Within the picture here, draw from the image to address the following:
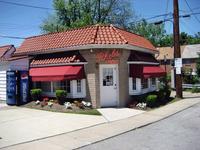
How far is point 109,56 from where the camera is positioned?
18.4 m

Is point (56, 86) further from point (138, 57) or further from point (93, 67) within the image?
point (138, 57)

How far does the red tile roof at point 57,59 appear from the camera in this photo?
1855 cm

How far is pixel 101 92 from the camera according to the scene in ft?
60.2

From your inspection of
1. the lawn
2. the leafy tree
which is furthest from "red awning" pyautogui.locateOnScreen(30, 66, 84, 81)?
the leafy tree

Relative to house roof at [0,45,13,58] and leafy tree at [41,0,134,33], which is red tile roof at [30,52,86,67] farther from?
leafy tree at [41,0,134,33]

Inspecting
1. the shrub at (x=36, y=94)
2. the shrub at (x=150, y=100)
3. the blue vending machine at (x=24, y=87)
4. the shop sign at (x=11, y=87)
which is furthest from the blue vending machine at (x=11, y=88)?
the shrub at (x=150, y=100)

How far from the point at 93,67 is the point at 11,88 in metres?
5.43

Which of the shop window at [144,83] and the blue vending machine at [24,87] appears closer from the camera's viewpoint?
the blue vending machine at [24,87]

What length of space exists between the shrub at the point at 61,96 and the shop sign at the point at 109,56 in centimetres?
267

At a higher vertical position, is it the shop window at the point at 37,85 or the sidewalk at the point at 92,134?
the shop window at the point at 37,85

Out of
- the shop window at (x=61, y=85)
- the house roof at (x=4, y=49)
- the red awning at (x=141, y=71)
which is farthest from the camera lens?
the house roof at (x=4, y=49)

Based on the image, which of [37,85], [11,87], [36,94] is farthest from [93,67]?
[11,87]

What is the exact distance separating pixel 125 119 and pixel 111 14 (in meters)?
31.4

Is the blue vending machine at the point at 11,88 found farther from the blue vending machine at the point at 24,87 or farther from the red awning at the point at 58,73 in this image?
the red awning at the point at 58,73
